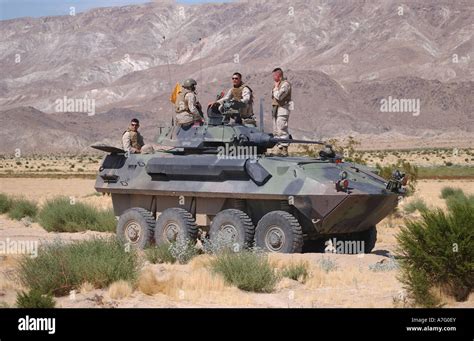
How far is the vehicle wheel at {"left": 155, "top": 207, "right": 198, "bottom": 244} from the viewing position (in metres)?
17.2

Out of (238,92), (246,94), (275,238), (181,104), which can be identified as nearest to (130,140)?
(181,104)

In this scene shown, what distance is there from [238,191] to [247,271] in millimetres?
3695

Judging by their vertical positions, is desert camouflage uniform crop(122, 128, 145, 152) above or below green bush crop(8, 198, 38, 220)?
above

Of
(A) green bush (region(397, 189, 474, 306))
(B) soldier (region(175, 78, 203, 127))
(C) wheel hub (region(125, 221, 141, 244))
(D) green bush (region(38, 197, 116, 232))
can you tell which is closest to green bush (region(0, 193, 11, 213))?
(D) green bush (region(38, 197, 116, 232))

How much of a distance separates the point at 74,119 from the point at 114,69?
5618 centimetres

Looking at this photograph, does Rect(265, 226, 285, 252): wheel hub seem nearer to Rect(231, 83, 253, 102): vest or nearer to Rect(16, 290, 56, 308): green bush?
Rect(231, 83, 253, 102): vest

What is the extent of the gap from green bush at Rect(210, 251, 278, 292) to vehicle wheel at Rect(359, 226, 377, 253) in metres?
4.49

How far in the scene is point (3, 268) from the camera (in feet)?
48.2

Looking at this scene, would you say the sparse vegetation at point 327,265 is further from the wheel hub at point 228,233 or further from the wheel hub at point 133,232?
the wheel hub at point 133,232

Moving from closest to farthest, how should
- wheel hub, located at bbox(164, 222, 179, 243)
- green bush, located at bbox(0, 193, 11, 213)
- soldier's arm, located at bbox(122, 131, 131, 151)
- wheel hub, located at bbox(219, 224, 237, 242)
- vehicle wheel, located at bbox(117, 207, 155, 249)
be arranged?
wheel hub, located at bbox(219, 224, 237, 242) < wheel hub, located at bbox(164, 222, 179, 243) < vehicle wheel, located at bbox(117, 207, 155, 249) < soldier's arm, located at bbox(122, 131, 131, 151) < green bush, located at bbox(0, 193, 11, 213)

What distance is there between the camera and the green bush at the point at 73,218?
23094mm

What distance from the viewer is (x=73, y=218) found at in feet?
77.2
